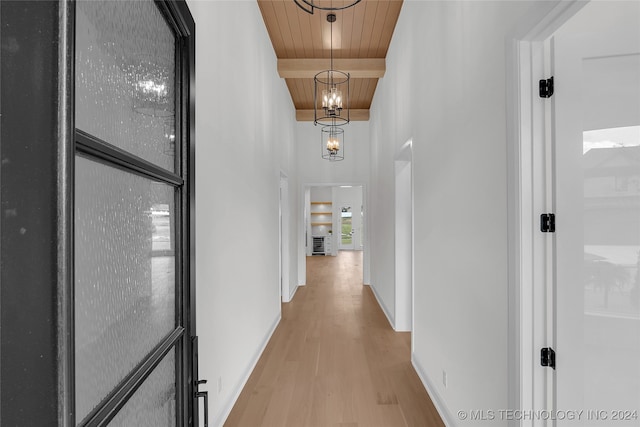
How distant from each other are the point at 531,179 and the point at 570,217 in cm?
20

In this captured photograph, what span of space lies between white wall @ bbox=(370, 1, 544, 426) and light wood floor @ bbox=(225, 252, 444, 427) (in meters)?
0.28

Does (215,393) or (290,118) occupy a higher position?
(290,118)

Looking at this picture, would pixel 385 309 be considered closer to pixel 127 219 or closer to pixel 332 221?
pixel 127 219

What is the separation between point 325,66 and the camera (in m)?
4.98

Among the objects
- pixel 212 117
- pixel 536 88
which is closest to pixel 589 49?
pixel 536 88

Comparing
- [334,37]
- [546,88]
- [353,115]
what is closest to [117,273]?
[546,88]

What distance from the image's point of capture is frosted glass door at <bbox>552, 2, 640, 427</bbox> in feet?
4.02

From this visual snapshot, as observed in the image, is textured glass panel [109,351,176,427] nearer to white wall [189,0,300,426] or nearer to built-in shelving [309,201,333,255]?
white wall [189,0,300,426]

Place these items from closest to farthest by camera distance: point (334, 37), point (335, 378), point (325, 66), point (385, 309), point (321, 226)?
point (335, 378)
point (334, 37)
point (325, 66)
point (385, 309)
point (321, 226)

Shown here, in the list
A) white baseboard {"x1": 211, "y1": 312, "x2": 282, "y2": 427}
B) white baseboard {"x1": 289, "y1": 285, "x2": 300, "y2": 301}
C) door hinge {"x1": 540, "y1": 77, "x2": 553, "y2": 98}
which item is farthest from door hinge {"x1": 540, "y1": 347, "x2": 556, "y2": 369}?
white baseboard {"x1": 289, "y1": 285, "x2": 300, "y2": 301}

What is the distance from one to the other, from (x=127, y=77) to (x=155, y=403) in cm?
82

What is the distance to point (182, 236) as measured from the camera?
1.06 metres

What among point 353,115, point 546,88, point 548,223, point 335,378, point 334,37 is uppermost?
point 334,37

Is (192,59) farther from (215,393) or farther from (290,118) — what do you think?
(290,118)
